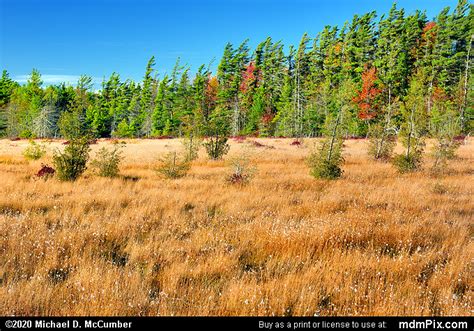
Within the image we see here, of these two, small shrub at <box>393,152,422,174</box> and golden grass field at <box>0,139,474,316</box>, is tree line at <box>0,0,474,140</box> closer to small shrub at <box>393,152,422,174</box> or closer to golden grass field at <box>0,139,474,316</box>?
small shrub at <box>393,152,422,174</box>

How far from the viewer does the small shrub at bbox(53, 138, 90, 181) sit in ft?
42.0

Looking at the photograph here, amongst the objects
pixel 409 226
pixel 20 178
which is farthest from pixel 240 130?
pixel 409 226

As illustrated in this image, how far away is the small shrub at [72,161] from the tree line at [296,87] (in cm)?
3223

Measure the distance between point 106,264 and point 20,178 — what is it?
1049 cm

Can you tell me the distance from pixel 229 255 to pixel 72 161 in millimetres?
10446

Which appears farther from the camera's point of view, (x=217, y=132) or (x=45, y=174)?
(x=217, y=132)

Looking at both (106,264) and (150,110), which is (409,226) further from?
(150,110)

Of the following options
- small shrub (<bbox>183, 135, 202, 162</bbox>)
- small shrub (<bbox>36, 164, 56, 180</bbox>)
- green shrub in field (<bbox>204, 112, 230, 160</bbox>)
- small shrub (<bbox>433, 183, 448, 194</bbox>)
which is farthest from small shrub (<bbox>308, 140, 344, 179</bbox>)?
small shrub (<bbox>36, 164, 56, 180</bbox>)

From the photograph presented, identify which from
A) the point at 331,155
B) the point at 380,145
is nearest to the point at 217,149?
the point at 331,155

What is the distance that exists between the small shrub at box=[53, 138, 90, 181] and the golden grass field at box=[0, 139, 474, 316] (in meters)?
2.76

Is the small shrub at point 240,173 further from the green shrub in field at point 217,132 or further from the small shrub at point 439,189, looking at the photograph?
the small shrub at point 439,189

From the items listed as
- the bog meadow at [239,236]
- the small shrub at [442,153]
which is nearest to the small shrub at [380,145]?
the bog meadow at [239,236]

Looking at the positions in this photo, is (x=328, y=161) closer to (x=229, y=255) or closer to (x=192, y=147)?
(x=229, y=255)

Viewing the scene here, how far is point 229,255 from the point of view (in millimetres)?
5023
